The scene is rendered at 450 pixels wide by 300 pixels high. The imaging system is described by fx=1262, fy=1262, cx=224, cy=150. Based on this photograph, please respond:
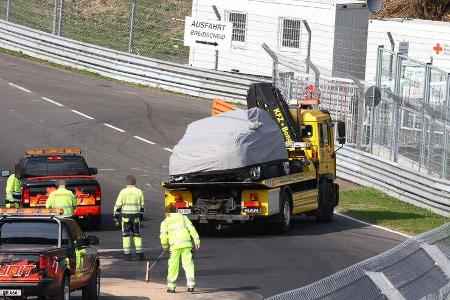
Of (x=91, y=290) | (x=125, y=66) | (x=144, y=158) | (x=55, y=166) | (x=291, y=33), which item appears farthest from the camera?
(x=125, y=66)

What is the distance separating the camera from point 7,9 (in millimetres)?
49188

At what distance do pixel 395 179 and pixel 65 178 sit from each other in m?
10.2

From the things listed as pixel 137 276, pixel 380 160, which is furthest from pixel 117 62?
pixel 137 276

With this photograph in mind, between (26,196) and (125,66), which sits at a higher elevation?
(125,66)

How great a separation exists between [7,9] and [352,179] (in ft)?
64.2

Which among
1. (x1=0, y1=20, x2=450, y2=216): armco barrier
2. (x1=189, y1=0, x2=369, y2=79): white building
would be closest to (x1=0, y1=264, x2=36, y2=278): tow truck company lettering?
(x1=0, y1=20, x2=450, y2=216): armco barrier

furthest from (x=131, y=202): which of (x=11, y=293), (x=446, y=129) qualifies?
(x=446, y=129)

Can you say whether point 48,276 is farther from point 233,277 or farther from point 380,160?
point 380,160

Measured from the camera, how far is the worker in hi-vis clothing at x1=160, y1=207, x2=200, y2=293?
61.6ft

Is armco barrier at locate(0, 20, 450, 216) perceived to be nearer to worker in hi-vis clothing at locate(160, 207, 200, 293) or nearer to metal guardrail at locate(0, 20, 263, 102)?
metal guardrail at locate(0, 20, 263, 102)

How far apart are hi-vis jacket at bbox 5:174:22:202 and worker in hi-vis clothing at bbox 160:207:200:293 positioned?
7428 mm

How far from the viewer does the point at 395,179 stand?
3281 centimetres

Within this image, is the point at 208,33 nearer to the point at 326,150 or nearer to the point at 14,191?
the point at 326,150

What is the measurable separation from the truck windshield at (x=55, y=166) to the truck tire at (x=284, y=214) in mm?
4210
